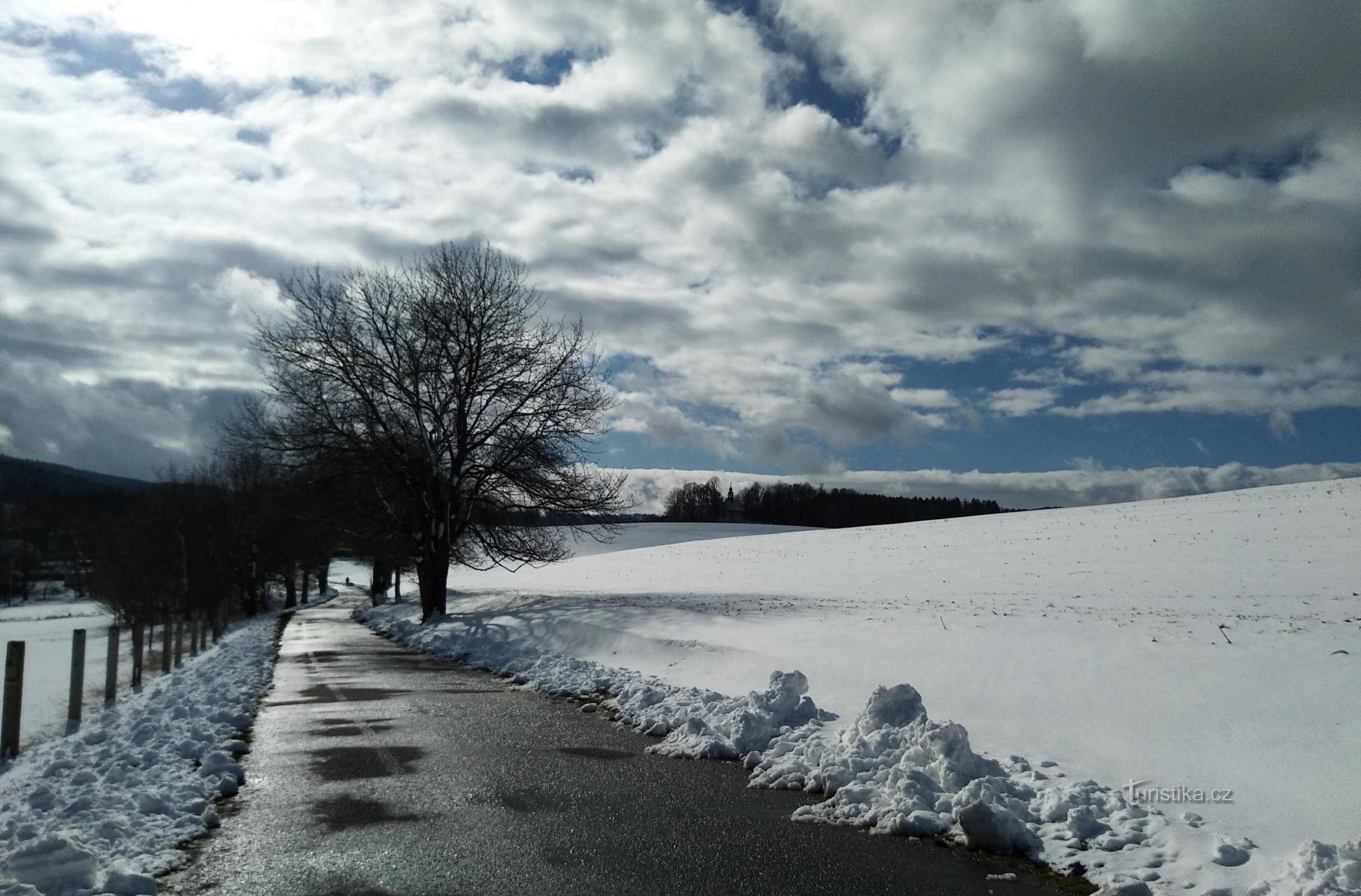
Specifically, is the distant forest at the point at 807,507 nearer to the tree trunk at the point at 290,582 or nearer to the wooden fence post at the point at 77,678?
the tree trunk at the point at 290,582

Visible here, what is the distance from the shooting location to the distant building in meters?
131

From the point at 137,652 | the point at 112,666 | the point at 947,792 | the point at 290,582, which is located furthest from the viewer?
the point at 290,582

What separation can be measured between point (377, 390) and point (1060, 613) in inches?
815

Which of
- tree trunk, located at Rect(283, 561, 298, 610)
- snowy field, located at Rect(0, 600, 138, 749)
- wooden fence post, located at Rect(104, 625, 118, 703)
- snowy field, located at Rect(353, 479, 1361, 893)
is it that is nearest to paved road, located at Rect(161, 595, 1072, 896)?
snowy field, located at Rect(353, 479, 1361, 893)

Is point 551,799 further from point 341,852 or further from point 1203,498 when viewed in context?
point 1203,498

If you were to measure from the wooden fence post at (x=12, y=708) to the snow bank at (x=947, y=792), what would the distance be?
6.42 m

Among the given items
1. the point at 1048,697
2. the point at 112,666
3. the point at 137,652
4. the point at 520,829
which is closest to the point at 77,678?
the point at 112,666

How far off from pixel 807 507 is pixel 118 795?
131 m

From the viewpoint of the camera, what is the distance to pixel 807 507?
13625 cm

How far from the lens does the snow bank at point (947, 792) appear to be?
18.0ft

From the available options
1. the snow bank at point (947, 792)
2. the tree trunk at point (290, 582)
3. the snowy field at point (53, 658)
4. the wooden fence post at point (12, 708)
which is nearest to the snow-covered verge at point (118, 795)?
the wooden fence post at point (12, 708)

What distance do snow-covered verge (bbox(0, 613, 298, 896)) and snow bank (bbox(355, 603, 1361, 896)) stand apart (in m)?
4.22

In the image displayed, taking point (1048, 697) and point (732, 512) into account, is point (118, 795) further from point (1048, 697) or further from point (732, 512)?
point (732, 512)

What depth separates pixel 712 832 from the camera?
21.6 ft
